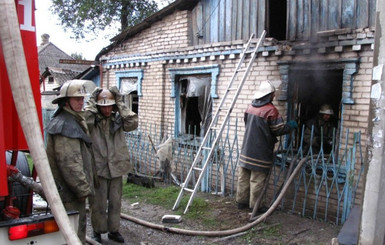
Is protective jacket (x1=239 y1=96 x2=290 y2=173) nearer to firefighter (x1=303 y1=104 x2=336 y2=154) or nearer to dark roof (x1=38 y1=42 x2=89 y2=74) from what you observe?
firefighter (x1=303 y1=104 x2=336 y2=154)

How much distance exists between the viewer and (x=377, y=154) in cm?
279

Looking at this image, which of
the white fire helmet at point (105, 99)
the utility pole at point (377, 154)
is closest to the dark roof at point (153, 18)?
the white fire helmet at point (105, 99)

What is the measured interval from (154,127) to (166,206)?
2.91m

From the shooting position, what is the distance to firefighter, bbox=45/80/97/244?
137 inches

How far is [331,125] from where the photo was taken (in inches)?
247

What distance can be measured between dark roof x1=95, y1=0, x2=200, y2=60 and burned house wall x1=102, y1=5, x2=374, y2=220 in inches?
4.4

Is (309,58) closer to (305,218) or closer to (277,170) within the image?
(277,170)

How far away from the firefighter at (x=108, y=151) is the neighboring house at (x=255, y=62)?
9.22 ft

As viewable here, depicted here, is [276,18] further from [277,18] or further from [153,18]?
[153,18]

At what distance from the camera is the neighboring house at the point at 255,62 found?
515 centimetres

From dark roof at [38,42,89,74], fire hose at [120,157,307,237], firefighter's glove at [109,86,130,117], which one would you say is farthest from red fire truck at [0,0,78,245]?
dark roof at [38,42,89,74]

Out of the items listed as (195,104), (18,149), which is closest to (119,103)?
(18,149)

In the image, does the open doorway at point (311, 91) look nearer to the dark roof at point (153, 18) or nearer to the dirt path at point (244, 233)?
the dirt path at point (244, 233)

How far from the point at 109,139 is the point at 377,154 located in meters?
3.02
